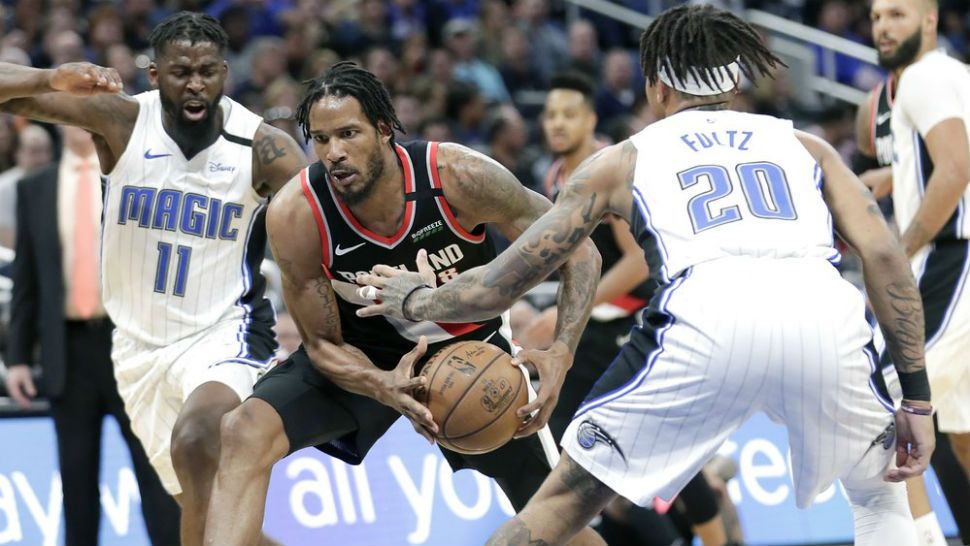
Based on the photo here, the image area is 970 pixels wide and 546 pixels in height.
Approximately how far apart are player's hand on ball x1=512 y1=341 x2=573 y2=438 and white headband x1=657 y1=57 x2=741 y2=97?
0.98 meters

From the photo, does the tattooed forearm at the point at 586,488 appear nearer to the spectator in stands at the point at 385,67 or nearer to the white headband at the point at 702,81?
the white headband at the point at 702,81

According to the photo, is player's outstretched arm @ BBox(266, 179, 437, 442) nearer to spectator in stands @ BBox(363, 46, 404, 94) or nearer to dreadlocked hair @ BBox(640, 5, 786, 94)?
dreadlocked hair @ BBox(640, 5, 786, 94)

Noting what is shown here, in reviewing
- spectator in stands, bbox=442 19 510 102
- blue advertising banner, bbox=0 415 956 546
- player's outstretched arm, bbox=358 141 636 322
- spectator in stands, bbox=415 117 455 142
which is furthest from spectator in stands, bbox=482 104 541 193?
player's outstretched arm, bbox=358 141 636 322

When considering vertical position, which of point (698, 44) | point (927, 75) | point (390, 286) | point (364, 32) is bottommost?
point (390, 286)

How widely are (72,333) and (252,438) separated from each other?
6.59 ft

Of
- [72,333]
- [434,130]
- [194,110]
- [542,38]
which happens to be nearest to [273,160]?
[194,110]

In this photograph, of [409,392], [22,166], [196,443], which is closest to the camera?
[409,392]

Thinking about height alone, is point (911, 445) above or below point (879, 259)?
below

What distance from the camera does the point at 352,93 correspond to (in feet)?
14.6

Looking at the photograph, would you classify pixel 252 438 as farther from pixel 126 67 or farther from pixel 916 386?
pixel 126 67

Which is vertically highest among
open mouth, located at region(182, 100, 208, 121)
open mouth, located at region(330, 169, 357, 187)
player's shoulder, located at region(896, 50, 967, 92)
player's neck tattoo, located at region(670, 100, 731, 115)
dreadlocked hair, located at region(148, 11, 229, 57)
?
dreadlocked hair, located at region(148, 11, 229, 57)

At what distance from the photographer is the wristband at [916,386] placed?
12.5 feet

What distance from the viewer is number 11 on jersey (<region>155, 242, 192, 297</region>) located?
5.20 meters

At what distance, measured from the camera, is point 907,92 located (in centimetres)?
562
